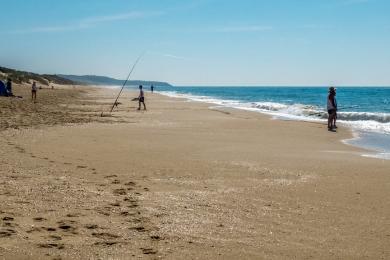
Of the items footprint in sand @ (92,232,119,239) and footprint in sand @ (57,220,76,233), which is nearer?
footprint in sand @ (92,232,119,239)

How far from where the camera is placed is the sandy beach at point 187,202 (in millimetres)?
4379

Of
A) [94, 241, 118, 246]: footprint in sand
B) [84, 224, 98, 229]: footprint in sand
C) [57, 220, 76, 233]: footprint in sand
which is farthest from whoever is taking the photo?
[84, 224, 98, 229]: footprint in sand

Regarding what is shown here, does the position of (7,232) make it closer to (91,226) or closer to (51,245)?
(51,245)

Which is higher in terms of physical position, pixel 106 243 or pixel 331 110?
pixel 331 110

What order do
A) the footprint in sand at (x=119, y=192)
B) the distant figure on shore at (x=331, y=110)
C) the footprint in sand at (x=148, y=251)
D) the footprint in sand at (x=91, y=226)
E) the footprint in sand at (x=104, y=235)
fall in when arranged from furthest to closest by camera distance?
1. the distant figure on shore at (x=331, y=110)
2. the footprint in sand at (x=119, y=192)
3. the footprint in sand at (x=91, y=226)
4. the footprint in sand at (x=104, y=235)
5. the footprint in sand at (x=148, y=251)

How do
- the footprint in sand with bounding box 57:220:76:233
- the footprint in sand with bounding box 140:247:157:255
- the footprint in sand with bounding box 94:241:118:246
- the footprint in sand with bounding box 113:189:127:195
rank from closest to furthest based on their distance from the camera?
the footprint in sand with bounding box 140:247:157:255 < the footprint in sand with bounding box 94:241:118:246 < the footprint in sand with bounding box 57:220:76:233 < the footprint in sand with bounding box 113:189:127:195

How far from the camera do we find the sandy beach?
14.4 ft

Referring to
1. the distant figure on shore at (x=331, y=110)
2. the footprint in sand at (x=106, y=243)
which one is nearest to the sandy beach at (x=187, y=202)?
the footprint in sand at (x=106, y=243)

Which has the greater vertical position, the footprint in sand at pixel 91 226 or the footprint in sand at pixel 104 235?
the footprint in sand at pixel 91 226

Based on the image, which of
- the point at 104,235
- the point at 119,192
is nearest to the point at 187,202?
the point at 119,192

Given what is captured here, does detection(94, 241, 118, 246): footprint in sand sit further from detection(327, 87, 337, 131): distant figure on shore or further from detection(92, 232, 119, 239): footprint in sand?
detection(327, 87, 337, 131): distant figure on shore

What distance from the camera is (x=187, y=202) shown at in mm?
5996

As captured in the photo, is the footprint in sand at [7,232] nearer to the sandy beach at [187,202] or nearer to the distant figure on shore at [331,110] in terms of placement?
the sandy beach at [187,202]

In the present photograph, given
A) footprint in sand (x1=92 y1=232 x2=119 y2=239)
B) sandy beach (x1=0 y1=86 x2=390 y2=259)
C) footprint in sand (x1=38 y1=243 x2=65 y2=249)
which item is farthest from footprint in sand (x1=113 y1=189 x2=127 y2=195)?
footprint in sand (x1=38 y1=243 x2=65 y2=249)
